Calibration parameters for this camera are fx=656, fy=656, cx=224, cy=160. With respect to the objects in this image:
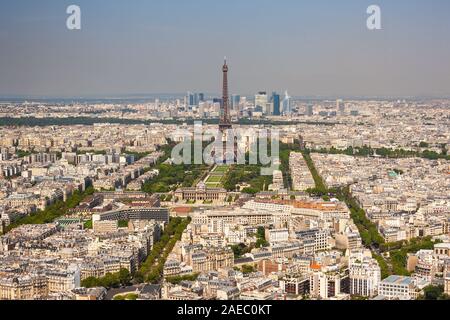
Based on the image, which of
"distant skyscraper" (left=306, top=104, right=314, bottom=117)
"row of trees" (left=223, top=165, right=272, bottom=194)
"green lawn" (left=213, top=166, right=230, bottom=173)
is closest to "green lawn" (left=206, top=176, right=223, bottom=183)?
"row of trees" (left=223, top=165, right=272, bottom=194)

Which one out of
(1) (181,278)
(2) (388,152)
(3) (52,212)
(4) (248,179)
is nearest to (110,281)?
(1) (181,278)

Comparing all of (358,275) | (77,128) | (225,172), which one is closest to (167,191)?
(225,172)

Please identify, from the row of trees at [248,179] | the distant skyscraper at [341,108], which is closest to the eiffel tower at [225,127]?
the row of trees at [248,179]

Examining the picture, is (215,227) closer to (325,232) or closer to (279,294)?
(325,232)

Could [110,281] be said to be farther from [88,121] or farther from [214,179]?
[88,121]

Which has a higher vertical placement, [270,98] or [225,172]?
[270,98]

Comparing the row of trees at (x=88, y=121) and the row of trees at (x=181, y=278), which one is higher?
the row of trees at (x=88, y=121)

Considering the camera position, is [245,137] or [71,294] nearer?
[71,294]

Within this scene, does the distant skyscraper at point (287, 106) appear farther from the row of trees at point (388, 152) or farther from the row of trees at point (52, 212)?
the row of trees at point (52, 212)

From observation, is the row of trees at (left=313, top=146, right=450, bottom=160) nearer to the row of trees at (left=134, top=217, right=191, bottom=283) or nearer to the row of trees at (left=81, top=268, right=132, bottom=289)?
the row of trees at (left=134, top=217, right=191, bottom=283)

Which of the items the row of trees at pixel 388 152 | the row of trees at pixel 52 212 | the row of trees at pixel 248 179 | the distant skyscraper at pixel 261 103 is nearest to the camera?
the row of trees at pixel 52 212

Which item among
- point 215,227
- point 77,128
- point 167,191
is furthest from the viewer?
point 77,128
